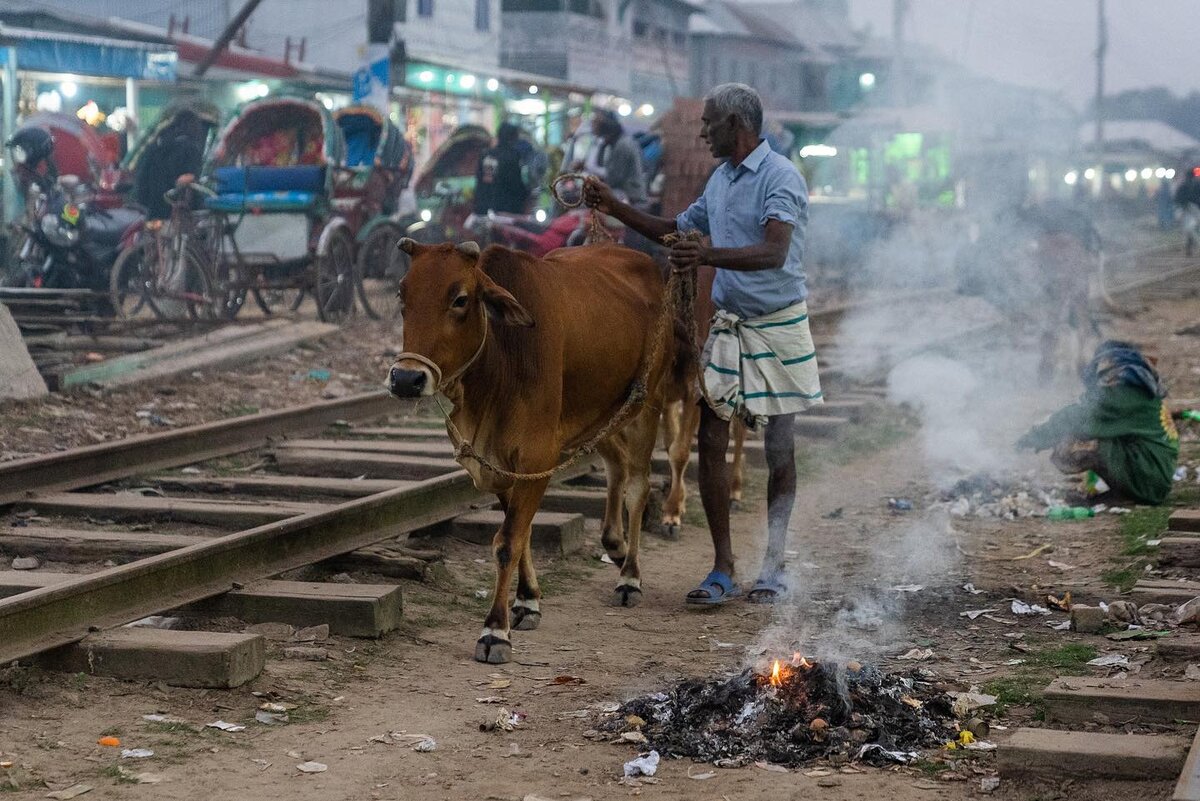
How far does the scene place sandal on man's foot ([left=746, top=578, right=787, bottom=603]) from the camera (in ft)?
22.7

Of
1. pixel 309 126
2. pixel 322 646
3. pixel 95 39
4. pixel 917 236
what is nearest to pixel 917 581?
pixel 322 646

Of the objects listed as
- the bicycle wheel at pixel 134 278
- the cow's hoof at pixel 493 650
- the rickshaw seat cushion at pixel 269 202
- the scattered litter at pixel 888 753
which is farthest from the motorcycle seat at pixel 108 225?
the scattered litter at pixel 888 753

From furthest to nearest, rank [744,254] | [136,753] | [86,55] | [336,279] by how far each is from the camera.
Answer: [86,55]
[336,279]
[744,254]
[136,753]

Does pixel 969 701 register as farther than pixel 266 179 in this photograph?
No

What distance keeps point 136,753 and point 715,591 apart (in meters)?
2.90

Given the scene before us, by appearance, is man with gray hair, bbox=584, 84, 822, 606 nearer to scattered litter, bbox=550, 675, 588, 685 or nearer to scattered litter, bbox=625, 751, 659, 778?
scattered litter, bbox=550, 675, 588, 685

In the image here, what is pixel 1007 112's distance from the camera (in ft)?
109

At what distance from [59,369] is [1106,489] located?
787cm

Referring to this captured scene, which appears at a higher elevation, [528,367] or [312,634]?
[528,367]

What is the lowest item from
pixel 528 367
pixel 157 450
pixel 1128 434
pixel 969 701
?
pixel 969 701

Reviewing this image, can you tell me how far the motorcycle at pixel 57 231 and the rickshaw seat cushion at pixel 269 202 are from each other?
0.97 meters

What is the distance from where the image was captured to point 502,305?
5.77 m

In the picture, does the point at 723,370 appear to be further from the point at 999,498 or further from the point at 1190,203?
the point at 1190,203

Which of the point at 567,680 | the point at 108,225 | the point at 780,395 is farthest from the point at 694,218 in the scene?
the point at 108,225
